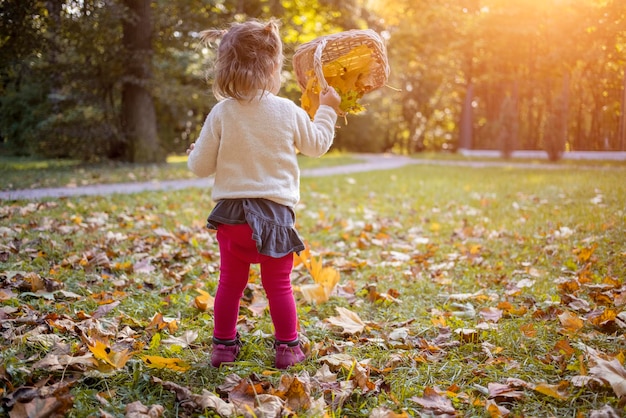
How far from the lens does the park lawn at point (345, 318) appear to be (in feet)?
6.29

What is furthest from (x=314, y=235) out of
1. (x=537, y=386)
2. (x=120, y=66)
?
(x=120, y=66)

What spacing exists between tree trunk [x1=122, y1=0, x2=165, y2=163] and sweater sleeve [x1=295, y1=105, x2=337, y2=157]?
9.56 meters

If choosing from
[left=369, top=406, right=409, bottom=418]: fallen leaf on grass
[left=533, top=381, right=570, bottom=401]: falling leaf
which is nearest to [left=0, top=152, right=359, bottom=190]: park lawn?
[left=369, top=406, right=409, bottom=418]: fallen leaf on grass

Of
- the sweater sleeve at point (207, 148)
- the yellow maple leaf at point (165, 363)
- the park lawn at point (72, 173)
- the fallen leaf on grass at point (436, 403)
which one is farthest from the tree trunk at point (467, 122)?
the yellow maple leaf at point (165, 363)

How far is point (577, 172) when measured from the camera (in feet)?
28.6

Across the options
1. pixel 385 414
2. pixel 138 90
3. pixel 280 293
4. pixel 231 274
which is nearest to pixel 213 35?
pixel 231 274

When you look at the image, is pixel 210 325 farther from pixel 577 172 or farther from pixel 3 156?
pixel 3 156

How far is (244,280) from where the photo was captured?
89.1 inches

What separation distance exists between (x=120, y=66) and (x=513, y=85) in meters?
11.2

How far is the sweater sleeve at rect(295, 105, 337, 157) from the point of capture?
225 centimetres

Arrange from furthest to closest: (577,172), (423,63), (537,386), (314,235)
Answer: (423,63), (577,172), (314,235), (537,386)

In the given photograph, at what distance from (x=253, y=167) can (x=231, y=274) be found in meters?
0.46

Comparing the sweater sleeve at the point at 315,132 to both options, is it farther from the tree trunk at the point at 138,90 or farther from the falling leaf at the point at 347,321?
the tree trunk at the point at 138,90

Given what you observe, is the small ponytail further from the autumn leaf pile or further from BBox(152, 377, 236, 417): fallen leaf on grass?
BBox(152, 377, 236, 417): fallen leaf on grass
